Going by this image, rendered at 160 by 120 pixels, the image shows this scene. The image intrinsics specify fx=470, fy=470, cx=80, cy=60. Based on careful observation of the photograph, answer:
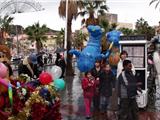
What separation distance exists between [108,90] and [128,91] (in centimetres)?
212

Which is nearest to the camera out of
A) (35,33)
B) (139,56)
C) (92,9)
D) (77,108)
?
(139,56)

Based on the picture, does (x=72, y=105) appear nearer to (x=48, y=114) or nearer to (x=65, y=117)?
(x=65, y=117)

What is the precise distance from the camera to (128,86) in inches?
393

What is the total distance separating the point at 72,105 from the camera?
47.6 feet

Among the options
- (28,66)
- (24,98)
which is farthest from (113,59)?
(24,98)

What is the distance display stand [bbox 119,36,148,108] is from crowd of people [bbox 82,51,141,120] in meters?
0.72

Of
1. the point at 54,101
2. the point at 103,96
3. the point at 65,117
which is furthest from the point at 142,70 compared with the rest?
the point at 54,101

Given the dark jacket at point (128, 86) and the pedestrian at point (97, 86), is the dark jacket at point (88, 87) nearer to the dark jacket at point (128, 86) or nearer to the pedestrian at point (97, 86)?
the pedestrian at point (97, 86)

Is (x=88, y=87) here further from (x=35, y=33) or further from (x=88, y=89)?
(x=35, y=33)

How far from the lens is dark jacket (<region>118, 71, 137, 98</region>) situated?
32.8 ft

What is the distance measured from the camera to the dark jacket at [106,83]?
12070mm

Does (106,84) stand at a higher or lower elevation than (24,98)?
lower

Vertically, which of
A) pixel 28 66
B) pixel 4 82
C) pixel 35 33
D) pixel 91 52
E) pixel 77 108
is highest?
pixel 35 33

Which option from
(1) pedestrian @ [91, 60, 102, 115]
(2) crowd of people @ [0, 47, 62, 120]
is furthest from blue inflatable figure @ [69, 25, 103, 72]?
(2) crowd of people @ [0, 47, 62, 120]
